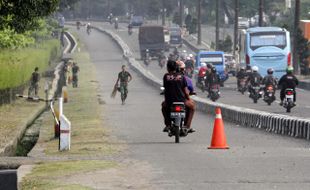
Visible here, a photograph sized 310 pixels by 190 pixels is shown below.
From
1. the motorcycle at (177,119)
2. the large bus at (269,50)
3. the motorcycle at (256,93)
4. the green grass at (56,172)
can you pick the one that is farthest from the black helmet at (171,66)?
the large bus at (269,50)

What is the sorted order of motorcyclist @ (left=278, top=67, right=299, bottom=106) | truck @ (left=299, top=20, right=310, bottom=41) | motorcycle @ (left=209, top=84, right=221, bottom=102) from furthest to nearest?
truck @ (left=299, top=20, right=310, bottom=41), motorcycle @ (left=209, top=84, right=221, bottom=102), motorcyclist @ (left=278, top=67, right=299, bottom=106)

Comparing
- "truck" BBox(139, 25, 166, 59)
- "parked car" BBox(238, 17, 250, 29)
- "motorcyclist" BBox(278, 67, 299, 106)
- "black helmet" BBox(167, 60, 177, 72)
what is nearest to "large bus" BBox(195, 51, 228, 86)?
"motorcyclist" BBox(278, 67, 299, 106)

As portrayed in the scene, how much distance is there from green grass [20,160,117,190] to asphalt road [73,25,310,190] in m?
0.79

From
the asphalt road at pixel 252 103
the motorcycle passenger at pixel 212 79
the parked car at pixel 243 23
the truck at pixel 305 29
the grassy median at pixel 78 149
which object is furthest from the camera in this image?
the parked car at pixel 243 23

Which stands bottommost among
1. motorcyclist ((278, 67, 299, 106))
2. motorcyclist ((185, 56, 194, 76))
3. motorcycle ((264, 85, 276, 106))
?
motorcyclist ((185, 56, 194, 76))

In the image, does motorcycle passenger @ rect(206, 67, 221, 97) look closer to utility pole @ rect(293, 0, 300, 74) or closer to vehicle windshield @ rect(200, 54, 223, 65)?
vehicle windshield @ rect(200, 54, 223, 65)

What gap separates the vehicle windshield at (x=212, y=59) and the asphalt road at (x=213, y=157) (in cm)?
3053

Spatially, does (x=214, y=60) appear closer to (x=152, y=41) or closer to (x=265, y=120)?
(x=152, y=41)

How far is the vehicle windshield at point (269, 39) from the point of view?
62.5 meters

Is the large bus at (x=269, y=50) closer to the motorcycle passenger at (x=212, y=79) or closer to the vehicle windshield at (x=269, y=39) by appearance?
the vehicle windshield at (x=269, y=39)

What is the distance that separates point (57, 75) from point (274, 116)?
45.8m

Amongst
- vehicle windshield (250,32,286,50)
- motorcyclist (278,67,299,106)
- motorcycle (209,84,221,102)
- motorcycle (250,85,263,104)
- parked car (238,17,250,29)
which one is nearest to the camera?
motorcyclist (278,67,299,106)

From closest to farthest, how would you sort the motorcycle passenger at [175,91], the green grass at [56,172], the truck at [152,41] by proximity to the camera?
the green grass at [56,172], the motorcycle passenger at [175,91], the truck at [152,41]

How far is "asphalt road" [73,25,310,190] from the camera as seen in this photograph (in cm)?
1476
